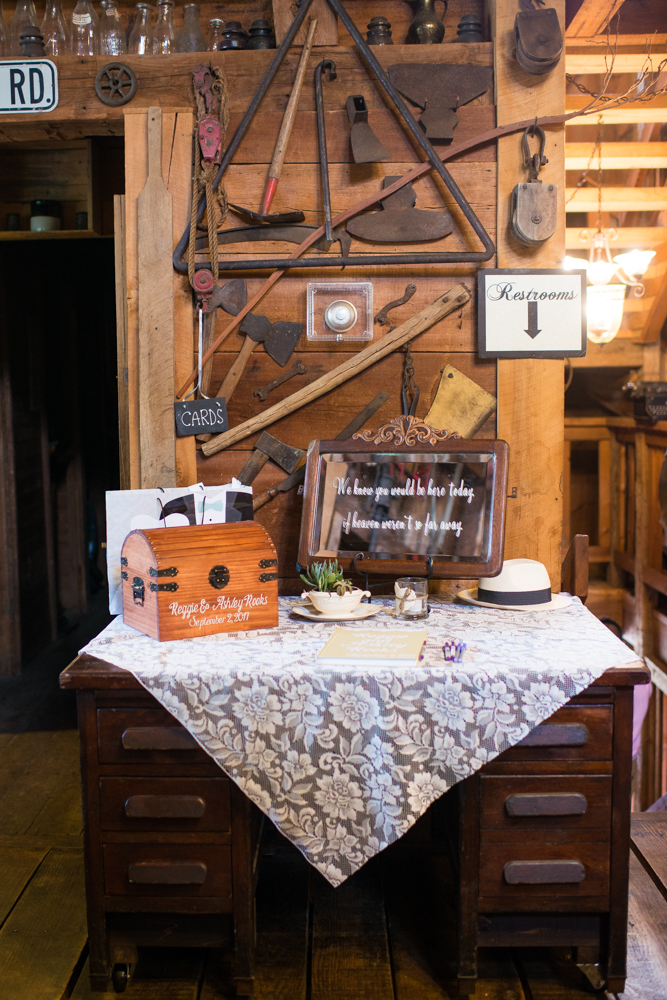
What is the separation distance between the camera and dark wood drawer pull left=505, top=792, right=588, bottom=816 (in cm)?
164

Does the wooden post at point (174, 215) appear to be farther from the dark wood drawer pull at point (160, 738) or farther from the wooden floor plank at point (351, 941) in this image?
the wooden floor plank at point (351, 941)

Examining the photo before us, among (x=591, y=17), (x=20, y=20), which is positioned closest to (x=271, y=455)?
(x=20, y=20)

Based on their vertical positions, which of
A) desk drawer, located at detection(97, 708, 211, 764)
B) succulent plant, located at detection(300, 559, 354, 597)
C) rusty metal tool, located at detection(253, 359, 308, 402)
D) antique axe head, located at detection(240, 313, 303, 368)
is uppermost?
antique axe head, located at detection(240, 313, 303, 368)

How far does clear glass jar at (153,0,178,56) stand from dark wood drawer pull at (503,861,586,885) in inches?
86.9

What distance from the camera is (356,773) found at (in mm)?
1632

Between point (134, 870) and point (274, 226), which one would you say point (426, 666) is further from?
point (274, 226)

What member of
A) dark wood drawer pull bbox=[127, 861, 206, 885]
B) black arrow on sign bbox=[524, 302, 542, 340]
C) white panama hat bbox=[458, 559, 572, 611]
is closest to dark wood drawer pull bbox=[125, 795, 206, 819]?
dark wood drawer pull bbox=[127, 861, 206, 885]

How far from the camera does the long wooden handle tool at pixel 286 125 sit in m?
2.16

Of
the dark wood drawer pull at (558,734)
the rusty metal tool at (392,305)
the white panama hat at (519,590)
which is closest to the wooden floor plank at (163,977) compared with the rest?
the dark wood drawer pull at (558,734)

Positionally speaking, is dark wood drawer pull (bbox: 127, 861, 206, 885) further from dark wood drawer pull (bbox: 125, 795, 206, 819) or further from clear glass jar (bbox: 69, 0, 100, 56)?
clear glass jar (bbox: 69, 0, 100, 56)

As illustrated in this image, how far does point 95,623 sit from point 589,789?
4064 millimetres

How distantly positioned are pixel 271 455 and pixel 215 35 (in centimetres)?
117

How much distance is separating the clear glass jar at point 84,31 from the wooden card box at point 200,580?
4.51ft

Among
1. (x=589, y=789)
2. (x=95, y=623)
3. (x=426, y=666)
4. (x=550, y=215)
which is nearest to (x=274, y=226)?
(x=550, y=215)
